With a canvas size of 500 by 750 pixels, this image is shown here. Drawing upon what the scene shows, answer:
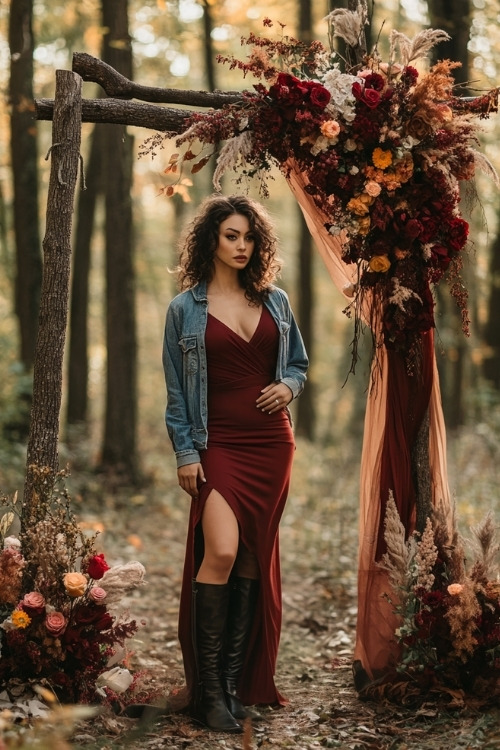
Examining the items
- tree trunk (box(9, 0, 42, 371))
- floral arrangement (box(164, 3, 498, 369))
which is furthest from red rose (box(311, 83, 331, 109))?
tree trunk (box(9, 0, 42, 371))

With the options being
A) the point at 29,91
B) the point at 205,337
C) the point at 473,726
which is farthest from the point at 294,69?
the point at 29,91

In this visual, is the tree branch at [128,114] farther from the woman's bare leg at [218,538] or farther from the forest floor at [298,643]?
the forest floor at [298,643]

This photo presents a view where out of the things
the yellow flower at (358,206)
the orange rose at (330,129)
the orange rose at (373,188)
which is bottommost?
the yellow flower at (358,206)

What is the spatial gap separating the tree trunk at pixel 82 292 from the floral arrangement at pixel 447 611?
29.6ft

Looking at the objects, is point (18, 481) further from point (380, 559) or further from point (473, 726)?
point (473, 726)

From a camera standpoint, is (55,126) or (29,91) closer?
(55,126)

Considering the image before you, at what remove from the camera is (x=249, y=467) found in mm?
4516

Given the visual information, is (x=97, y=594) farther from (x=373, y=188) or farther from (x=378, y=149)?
(x=378, y=149)

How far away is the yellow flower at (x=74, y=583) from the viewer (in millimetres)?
4129

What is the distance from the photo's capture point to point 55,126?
14.8 feet

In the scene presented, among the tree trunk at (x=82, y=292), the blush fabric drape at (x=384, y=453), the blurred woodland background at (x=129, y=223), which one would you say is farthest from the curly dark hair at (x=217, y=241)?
the tree trunk at (x=82, y=292)

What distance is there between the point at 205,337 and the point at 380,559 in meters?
1.58

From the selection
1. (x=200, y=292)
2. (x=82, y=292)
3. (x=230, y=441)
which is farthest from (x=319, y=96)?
(x=82, y=292)

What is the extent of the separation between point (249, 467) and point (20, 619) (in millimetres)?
1336
